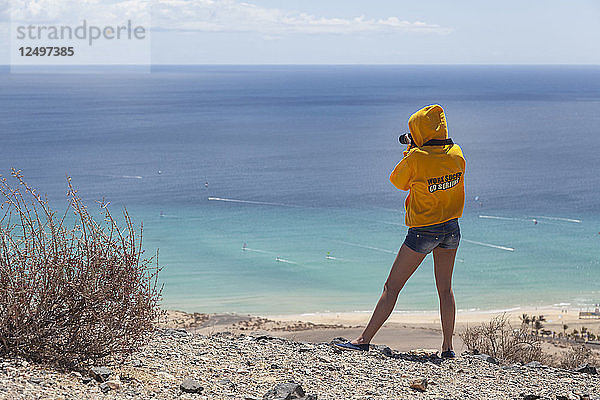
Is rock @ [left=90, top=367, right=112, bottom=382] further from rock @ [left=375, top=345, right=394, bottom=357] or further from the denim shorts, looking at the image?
the denim shorts

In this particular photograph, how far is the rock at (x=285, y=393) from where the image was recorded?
4.40 meters

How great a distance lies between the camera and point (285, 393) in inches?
174

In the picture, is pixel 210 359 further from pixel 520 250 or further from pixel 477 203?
pixel 477 203

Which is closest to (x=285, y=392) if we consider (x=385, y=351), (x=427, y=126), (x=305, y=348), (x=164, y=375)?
(x=164, y=375)

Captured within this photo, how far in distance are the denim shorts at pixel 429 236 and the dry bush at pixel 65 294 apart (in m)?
2.11

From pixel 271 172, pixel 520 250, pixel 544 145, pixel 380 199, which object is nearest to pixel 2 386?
pixel 520 250

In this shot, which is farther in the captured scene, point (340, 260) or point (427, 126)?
point (340, 260)

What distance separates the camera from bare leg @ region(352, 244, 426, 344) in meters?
5.87

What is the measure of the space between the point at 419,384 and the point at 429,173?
62.9 inches

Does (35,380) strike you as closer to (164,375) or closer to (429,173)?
(164,375)

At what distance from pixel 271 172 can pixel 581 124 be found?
2140 inches

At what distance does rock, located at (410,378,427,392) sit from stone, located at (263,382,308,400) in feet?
3.02

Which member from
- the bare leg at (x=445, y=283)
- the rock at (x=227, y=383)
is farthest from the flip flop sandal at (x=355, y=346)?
the rock at (x=227, y=383)

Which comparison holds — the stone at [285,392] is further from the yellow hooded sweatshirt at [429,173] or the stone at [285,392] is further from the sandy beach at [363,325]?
the sandy beach at [363,325]
